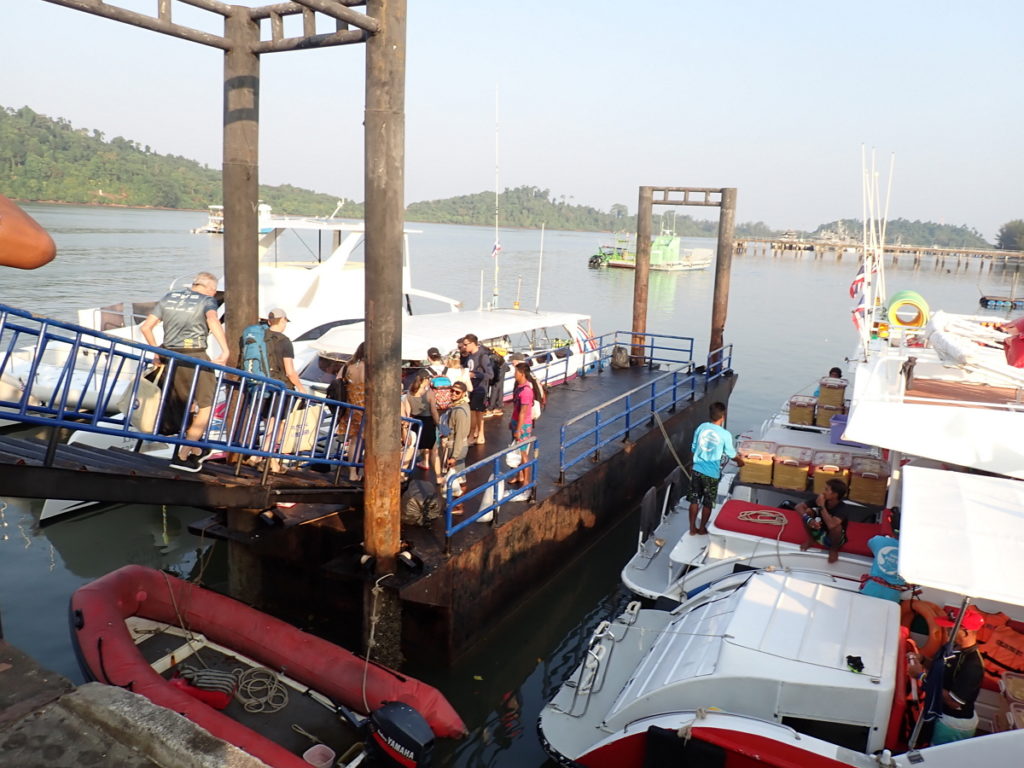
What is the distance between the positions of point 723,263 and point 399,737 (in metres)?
16.3

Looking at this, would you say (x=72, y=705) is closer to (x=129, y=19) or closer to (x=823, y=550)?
(x=129, y=19)

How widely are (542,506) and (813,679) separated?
450cm

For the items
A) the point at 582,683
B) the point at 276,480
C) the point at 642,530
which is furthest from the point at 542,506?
the point at 276,480

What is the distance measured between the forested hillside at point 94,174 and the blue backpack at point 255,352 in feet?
329

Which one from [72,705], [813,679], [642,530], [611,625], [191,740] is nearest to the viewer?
[191,740]

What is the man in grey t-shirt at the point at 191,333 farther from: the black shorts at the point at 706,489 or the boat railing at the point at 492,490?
the black shorts at the point at 706,489

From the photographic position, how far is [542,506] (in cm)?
993

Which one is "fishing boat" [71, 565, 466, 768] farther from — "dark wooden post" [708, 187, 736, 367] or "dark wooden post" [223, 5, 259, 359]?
"dark wooden post" [708, 187, 736, 367]

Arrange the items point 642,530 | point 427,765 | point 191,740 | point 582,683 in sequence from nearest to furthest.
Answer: point 191,740 < point 427,765 < point 582,683 < point 642,530

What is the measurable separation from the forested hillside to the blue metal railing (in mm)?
99718

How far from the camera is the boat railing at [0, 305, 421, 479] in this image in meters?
5.13

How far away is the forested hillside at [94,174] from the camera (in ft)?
350

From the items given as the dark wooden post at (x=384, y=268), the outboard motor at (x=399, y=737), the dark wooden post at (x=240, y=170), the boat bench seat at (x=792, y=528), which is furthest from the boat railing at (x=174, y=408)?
the boat bench seat at (x=792, y=528)

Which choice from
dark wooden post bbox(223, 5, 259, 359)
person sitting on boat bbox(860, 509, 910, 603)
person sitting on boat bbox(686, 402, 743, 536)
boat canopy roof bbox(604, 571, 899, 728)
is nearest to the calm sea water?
boat canopy roof bbox(604, 571, 899, 728)
